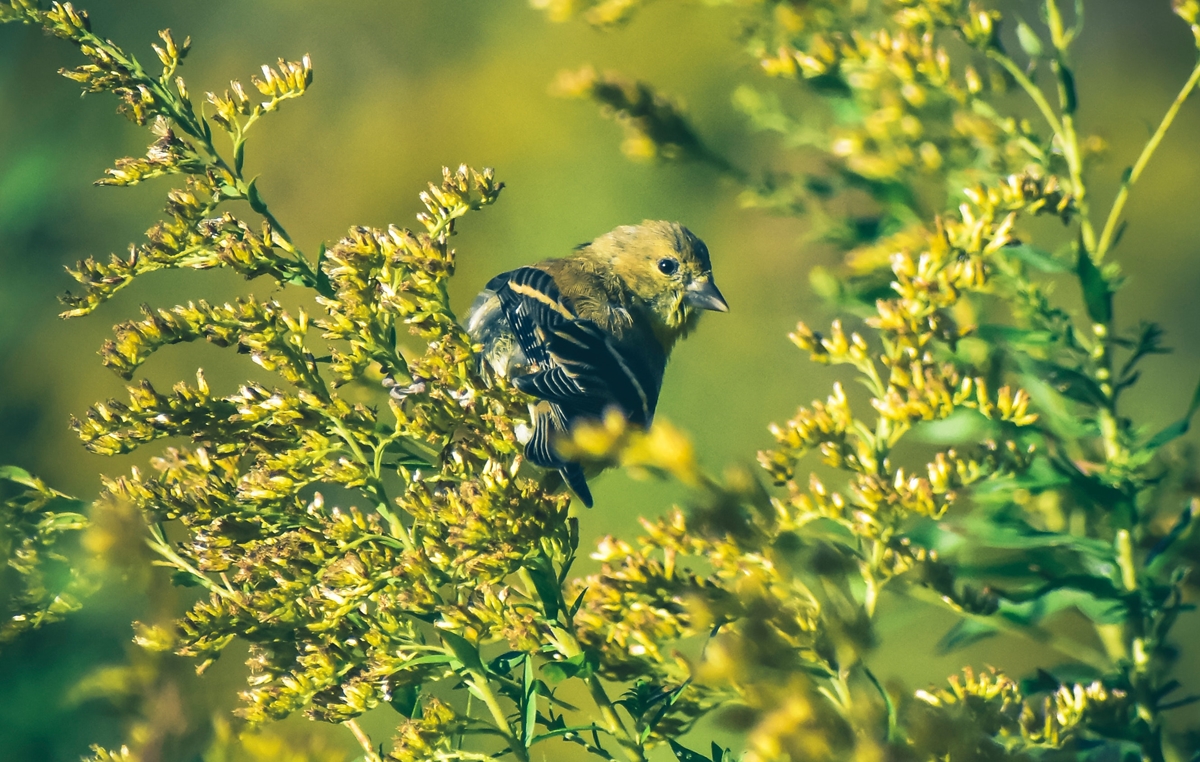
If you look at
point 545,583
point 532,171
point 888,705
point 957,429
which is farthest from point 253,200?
point 532,171

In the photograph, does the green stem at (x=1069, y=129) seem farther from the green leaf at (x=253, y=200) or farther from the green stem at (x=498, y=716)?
the green leaf at (x=253, y=200)

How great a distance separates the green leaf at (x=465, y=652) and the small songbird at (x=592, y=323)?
66 cm

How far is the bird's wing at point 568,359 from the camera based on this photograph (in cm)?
268

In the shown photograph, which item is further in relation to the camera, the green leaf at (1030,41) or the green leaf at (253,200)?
the green leaf at (1030,41)

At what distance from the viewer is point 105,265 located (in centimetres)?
156

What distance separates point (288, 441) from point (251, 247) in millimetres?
273

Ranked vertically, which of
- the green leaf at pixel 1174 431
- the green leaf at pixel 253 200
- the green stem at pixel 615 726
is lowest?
the green stem at pixel 615 726

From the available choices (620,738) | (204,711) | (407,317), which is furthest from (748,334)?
(204,711)

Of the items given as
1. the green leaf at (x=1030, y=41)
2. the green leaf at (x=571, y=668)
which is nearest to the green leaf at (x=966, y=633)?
the green leaf at (x=571, y=668)

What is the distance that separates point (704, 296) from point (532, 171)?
6.97 feet

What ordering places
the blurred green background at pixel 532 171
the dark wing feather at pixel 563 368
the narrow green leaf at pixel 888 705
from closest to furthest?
the narrow green leaf at pixel 888 705, the dark wing feather at pixel 563 368, the blurred green background at pixel 532 171

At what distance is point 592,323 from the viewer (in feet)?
11.3

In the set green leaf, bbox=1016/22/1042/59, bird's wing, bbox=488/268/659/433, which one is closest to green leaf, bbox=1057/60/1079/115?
green leaf, bbox=1016/22/1042/59

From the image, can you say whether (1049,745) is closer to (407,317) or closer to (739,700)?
(739,700)
